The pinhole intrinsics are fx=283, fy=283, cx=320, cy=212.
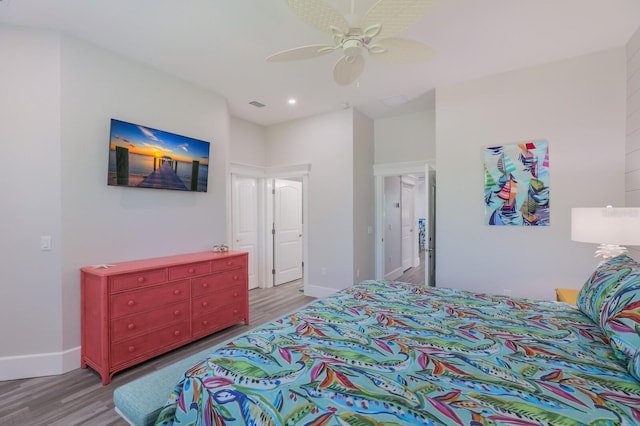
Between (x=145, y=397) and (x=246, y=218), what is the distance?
3.71 meters

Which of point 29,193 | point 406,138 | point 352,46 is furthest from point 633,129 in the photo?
point 29,193

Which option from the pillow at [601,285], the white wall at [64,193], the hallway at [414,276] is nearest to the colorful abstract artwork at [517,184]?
the pillow at [601,285]

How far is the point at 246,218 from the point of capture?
4.98 metres

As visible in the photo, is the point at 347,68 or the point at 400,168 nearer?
the point at 347,68

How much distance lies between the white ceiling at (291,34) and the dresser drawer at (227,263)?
2126mm

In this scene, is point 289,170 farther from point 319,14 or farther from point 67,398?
point 67,398

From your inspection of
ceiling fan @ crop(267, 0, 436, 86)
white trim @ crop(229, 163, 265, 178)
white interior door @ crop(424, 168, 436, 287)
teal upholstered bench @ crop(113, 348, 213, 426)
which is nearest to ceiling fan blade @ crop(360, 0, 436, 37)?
ceiling fan @ crop(267, 0, 436, 86)

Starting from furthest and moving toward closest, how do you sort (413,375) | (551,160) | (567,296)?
(551,160)
(567,296)
(413,375)

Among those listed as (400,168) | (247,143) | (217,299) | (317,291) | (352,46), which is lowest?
(317,291)

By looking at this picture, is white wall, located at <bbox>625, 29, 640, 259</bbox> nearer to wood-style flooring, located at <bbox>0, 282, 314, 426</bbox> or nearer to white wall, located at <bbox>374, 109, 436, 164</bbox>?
white wall, located at <bbox>374, 109, 436, 164</bbox>

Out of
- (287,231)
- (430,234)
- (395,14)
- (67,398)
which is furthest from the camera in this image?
(287,231)

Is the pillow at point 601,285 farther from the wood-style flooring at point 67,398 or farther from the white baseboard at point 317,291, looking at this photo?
the white baseboard at point 317,291

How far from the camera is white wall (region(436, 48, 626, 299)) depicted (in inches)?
110

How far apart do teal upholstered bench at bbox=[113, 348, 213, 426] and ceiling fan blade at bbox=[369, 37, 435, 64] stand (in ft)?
7.40
